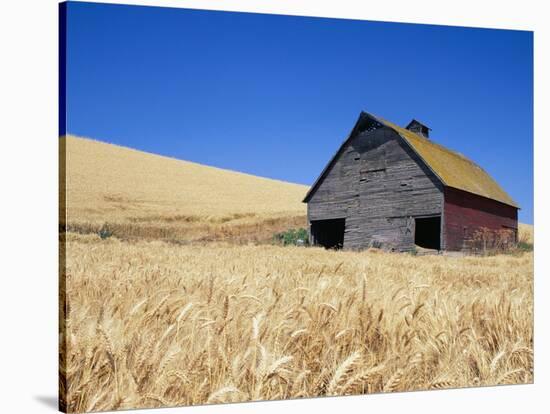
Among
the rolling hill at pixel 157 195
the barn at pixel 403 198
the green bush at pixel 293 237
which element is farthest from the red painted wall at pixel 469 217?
the rolling hill at pixel 157 195

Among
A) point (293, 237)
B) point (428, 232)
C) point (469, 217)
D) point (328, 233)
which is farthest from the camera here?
point (469, 217)

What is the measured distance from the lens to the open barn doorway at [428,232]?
867 cm

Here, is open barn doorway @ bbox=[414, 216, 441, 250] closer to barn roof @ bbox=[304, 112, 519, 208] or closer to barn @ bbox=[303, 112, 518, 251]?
barn @ bbox=[303, 112, 518, 251]

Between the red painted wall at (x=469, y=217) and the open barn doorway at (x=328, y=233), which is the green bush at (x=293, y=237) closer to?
the open barn doorway at (x=328, y=233)

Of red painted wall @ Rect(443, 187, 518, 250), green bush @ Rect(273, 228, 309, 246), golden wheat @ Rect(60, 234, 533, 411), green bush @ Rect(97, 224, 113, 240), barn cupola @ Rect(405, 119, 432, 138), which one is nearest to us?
golden wheat @ Rect(60, 234, 533, 411)

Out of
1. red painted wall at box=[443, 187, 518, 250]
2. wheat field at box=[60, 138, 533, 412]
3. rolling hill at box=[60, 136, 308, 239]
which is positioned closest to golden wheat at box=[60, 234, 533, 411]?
wheat field at box=[60, 138, 533, 412]

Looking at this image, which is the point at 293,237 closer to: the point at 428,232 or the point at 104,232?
the point at 428,232

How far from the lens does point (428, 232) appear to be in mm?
8922

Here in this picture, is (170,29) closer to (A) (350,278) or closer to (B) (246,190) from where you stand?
(B) (246,190)

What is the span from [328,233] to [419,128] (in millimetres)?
1528

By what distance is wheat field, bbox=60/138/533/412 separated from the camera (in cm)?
548

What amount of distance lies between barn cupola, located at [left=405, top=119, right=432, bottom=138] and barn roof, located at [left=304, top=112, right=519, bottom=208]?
0.11 m

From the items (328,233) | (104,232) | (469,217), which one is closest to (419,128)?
(328,233)

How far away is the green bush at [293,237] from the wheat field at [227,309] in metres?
0.21
